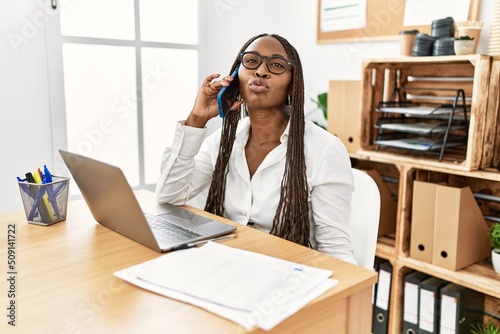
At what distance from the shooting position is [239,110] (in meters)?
1.52

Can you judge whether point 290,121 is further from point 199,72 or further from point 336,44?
point 199,72

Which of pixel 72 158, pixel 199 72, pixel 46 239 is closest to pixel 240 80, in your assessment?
pixel 72 158

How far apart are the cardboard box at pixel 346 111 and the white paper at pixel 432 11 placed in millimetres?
393

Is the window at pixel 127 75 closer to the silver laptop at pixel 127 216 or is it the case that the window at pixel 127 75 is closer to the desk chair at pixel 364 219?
the silver laptop at pixel 127 216

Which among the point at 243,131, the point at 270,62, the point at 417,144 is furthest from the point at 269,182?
the point at 417,144

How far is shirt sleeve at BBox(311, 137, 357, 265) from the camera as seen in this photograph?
1233 mm

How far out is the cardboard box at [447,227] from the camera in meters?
1.80

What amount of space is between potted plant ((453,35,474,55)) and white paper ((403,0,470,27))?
252 mm

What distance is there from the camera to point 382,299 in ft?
6.93

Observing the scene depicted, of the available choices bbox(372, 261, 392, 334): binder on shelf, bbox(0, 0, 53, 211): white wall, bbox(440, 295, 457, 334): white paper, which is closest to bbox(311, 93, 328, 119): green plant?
bbox(372, 261, 392, 334): binder on shelf

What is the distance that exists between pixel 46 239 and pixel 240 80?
673mm

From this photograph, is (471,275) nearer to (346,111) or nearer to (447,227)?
(447,227)

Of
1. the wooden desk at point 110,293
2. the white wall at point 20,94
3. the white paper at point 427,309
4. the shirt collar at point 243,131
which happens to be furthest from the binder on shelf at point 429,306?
the white wall at point 20,94

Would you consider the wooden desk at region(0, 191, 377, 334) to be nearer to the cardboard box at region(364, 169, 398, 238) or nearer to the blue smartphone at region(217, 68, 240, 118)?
the blue smartphone at region(217, 68, 240, 118)
